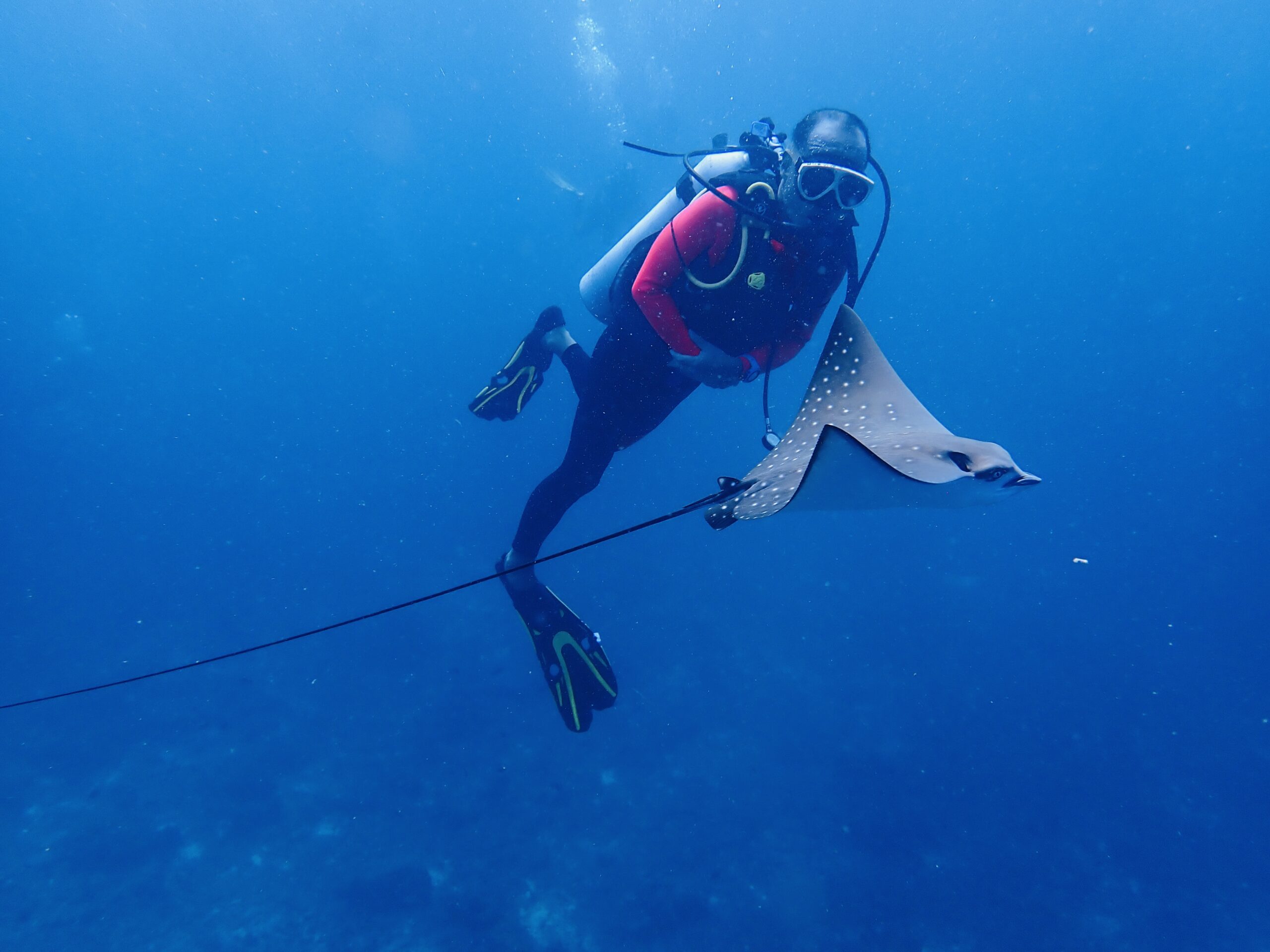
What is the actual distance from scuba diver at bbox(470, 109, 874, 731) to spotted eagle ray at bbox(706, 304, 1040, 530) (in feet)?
1.82

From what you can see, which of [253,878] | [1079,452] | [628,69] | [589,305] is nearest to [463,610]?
[253,878]

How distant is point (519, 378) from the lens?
577 centimetres

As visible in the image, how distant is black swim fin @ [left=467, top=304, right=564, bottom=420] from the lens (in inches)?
223

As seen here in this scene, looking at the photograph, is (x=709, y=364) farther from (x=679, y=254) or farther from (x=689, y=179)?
Answer: (x=689, y=179)

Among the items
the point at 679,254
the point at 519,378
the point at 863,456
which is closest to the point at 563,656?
the point at 519,378


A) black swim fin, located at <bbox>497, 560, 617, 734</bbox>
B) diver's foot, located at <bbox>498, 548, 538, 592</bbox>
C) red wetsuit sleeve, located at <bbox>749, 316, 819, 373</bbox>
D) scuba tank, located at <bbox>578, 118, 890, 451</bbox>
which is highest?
→ scuba tank, located at <bbox>578, 118, 890, 451</bbox>

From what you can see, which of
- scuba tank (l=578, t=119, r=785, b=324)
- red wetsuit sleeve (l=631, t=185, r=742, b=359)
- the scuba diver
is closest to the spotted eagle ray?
the scuba diver

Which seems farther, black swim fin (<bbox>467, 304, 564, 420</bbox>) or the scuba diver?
black swim fin (<bbox>467, 304, 564, 420</bbox>)

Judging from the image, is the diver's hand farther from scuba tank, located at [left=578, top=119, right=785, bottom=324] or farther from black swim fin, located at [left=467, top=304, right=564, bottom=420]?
black swim fin, located at [left=467, top=304, right=564, bottom=420]

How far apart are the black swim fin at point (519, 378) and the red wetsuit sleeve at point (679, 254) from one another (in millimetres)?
2220

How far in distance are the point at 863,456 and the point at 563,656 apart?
3515 mm

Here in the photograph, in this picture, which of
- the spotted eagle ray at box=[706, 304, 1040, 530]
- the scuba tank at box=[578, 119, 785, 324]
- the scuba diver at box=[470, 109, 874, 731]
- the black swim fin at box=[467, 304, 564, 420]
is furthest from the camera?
the black swim fin at box=[467, 304, 564, 420]

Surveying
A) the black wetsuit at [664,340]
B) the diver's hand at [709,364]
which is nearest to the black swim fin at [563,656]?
the black wetsuit at [664,340]

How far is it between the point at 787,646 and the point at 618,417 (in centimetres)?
819
